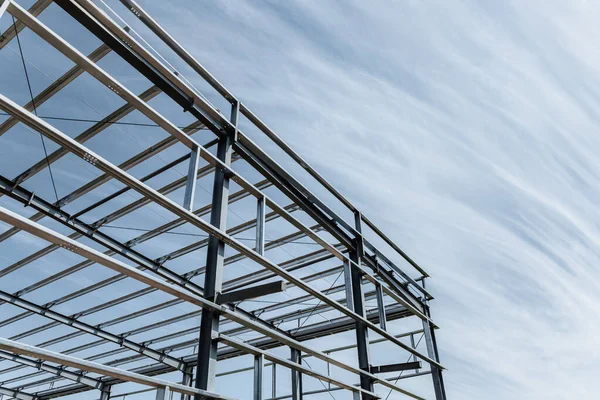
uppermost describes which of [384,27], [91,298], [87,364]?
[384,27]

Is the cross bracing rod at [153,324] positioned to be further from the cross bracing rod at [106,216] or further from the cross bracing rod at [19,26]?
the cross bracing rod at [19,26]

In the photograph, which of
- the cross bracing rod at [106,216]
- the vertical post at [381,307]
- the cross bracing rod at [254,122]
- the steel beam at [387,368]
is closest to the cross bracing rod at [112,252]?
the cross bracing rod at [106,216]

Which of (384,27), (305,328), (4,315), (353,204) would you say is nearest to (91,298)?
(4,315)

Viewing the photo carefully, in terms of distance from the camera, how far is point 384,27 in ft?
35.9

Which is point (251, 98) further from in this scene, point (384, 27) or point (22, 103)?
point (22, 103)

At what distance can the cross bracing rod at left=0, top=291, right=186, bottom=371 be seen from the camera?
15.7m

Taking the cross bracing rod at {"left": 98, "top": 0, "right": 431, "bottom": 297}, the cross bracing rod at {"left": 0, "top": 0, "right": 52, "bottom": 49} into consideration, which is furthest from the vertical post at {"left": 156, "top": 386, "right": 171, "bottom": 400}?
the cross bracing rod at {"left": 0, "top": 0, "right": 52, "bottom": 49}

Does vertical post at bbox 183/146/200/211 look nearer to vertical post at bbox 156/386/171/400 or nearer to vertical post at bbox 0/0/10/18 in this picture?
vertical post at bbox 156/386/171/400

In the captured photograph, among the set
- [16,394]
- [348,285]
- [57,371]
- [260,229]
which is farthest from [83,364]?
[16,394]

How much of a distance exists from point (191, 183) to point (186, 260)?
687cm

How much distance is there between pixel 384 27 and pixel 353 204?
16.6ft

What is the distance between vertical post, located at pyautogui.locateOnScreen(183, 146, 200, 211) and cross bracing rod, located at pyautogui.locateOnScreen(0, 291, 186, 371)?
1123cm

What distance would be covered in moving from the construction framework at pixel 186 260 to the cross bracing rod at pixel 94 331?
0.06 meters

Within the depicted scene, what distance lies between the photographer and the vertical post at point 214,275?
727 centimetres
